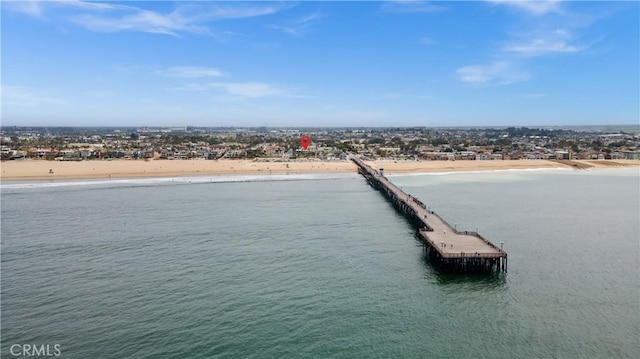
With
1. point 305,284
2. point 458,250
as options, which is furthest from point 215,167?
point 458,250

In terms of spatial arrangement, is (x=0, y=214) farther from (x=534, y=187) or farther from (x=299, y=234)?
(x=534, y=187)

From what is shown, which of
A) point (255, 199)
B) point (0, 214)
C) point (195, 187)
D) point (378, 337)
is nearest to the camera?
point (378, 337)

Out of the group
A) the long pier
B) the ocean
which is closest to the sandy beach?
the ocean

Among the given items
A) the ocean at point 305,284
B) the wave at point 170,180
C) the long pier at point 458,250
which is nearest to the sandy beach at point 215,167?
the wave at point 170,180

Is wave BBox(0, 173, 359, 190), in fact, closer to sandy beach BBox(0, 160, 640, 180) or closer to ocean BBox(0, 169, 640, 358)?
sandy beach BBox(0, 160, 640, 180)

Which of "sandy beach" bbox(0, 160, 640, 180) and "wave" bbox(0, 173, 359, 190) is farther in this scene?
"sandy beach" bbox(0, 160, 640, 180)

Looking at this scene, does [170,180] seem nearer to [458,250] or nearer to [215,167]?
[215,167]

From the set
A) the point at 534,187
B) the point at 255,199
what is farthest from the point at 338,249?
the point at 534,187
